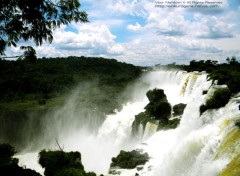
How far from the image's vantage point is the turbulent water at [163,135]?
A: 48.3 ft

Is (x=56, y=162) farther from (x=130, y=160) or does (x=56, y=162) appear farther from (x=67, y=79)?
(x=67, y=79)

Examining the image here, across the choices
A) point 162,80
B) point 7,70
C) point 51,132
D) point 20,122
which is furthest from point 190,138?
point 20,122

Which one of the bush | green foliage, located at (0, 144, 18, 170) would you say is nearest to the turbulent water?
green foliage, located at (0, 144, 18, 170)

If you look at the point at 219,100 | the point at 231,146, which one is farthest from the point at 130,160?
the point at 231,146

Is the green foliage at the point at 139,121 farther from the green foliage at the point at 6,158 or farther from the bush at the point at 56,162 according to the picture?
the green foliage at the point at 6,158

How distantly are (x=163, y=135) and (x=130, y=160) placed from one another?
4937 mm

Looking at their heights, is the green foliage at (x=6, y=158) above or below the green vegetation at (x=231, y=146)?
below

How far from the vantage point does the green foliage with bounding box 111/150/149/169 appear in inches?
901

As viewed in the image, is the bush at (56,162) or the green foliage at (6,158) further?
the bush at (56,162)

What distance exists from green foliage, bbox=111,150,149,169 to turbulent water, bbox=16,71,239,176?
65 centimetres

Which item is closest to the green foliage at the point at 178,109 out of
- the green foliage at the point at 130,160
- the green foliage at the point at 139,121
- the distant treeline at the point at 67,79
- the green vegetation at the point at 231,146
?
the green foliage at the point at 139,121

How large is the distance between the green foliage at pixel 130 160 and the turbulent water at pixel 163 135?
2.14 ft

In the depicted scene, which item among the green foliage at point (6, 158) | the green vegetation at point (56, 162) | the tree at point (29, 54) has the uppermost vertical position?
the tree at point (29, 54)

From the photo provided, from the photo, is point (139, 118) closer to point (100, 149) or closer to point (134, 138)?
point (134, 138)
